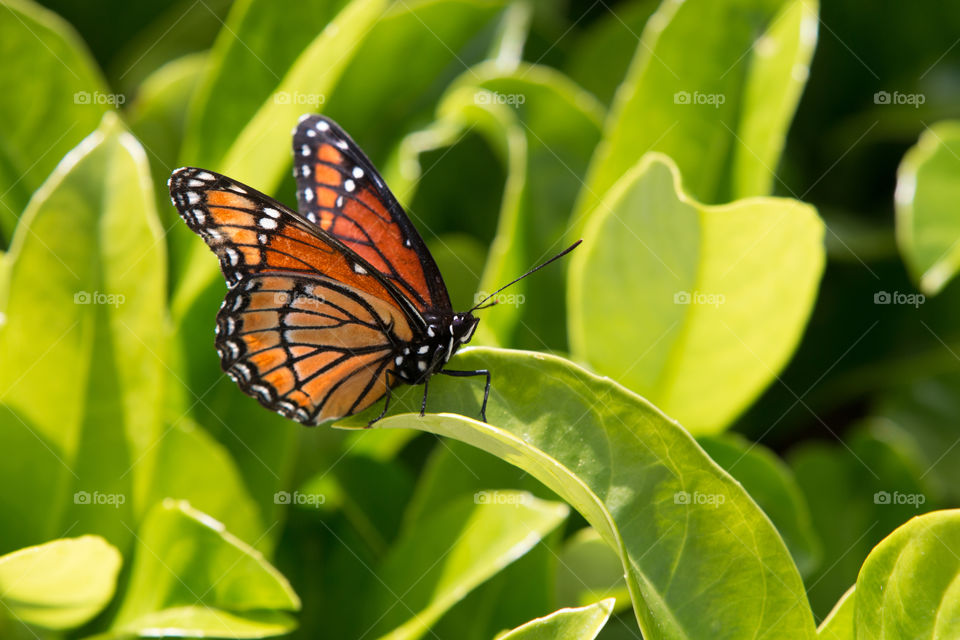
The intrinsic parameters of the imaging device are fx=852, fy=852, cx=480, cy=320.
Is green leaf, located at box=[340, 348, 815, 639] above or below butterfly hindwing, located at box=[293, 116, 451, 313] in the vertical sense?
below

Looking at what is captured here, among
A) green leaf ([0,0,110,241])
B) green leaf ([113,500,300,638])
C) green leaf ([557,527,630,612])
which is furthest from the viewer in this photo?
green leaf ([0,0,110,241])

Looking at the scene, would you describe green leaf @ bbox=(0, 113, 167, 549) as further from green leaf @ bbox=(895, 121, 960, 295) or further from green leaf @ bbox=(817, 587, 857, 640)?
green leaf @ bbox=(895, 121, 960, 295)

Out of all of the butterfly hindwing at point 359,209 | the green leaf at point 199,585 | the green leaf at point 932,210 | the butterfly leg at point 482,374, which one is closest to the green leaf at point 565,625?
the butterfly leg at point 482,374

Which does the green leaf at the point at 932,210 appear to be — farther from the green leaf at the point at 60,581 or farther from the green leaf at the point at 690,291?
the green leaf at the point at 60,581

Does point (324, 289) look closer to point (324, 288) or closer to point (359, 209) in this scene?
point (324, 288)

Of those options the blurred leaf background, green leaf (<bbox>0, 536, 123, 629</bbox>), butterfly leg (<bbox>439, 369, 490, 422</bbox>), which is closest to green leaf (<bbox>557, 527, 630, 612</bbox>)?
the blurred leaf background
